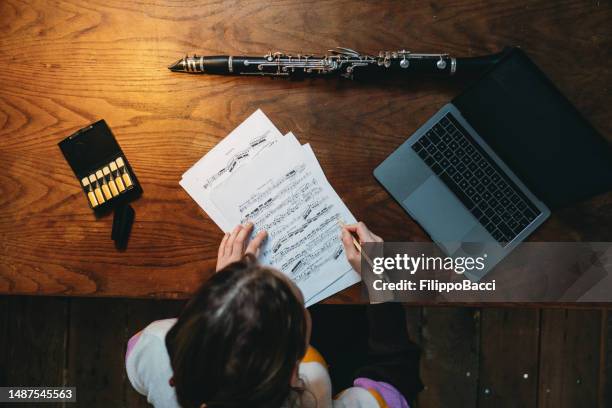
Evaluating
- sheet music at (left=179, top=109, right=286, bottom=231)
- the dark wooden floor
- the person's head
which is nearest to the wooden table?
sheet music at (left=179, top=109, right=286, bottom=231)

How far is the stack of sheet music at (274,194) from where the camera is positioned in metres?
0.98

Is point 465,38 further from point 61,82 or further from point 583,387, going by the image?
point 583,387

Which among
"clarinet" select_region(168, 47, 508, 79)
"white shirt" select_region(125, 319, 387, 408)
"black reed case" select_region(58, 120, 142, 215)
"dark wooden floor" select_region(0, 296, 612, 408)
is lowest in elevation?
"dark wooden floor" select_region(0, 296, 612, 408)

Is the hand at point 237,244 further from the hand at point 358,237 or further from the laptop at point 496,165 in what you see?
the laptop at point 496,165

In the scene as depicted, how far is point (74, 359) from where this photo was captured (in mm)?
1539

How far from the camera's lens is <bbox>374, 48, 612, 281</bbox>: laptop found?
0.87m

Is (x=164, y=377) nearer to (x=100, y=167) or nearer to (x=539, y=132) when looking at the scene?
(x=100, y=167)

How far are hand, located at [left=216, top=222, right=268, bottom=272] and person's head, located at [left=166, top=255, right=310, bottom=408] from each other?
182mm

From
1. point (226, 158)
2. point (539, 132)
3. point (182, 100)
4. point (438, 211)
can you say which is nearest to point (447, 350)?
point (438, 211)

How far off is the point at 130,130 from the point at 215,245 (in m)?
0.29

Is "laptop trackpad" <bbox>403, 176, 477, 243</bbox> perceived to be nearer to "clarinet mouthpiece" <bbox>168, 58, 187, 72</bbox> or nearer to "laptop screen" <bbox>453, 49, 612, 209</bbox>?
"laptop screen" <bbox>453, 49, 612, 209</bbox>

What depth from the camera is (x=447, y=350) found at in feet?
5.01

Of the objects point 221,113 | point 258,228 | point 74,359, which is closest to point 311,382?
point 258,228

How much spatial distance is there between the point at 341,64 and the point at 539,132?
390mm
